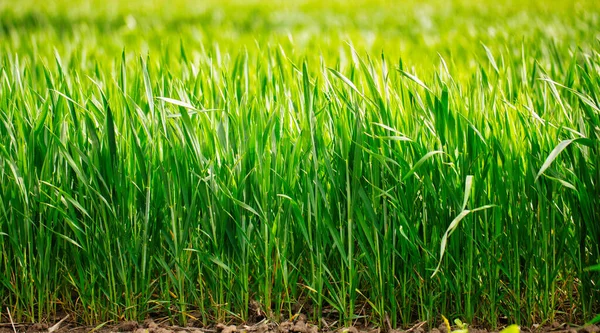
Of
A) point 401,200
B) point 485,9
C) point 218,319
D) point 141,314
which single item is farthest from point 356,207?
point 485,9

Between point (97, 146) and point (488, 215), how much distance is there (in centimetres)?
121

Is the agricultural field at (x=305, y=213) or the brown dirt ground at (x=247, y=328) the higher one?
the agricultural field at (x=305, y=213)

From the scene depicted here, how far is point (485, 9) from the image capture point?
8.27 meters

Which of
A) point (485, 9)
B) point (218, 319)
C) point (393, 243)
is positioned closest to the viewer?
point (393, 243)

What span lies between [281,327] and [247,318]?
0.13m

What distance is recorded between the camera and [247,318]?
1.96 m

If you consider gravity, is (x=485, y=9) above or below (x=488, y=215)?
above

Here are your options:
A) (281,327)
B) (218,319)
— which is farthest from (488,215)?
(218,319)

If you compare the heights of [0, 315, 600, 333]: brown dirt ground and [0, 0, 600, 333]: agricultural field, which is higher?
[0, 0, 600, 333]: agricultural field

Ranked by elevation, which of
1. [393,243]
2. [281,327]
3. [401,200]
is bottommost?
[281,327]

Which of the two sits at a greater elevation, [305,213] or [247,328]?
[305,213]

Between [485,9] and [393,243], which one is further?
[485,9]

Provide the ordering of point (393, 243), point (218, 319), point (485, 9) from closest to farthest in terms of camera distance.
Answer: point (393, 243), point (218, 319), point (485, 9)

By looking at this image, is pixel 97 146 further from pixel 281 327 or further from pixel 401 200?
pixel 401 200
